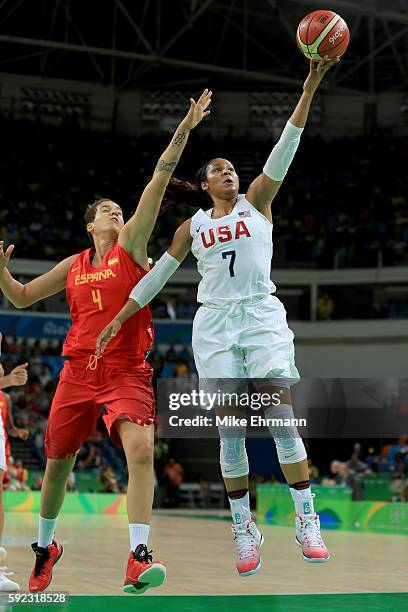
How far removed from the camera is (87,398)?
624cm

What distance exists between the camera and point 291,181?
32.6m

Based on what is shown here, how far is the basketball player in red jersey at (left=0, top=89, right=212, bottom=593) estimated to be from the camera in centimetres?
600

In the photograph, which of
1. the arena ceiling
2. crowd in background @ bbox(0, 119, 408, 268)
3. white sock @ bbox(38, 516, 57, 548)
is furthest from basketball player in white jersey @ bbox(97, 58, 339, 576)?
the arena ceiling

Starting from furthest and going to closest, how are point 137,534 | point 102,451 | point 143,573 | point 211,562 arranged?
point 102,451
point 211,562
point 137,534
point 143,573

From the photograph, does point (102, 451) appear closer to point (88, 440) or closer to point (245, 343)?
point (88, 440)

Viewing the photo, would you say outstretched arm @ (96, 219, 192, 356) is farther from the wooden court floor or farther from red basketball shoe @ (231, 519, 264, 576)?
the wooden court floor

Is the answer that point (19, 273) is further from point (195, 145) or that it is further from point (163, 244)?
point (195, 145)

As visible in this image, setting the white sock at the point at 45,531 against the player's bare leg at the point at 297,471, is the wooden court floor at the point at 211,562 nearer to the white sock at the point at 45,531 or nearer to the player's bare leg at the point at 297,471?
the white sock at the point at 45,531

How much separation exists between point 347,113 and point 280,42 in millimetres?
3457

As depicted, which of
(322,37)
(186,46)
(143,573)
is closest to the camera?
(143,573)

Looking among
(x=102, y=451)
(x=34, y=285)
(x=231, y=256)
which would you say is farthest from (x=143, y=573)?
(x=102, y=451)

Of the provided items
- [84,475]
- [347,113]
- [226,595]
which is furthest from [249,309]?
[347,113]

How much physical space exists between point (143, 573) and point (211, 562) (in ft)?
16.6

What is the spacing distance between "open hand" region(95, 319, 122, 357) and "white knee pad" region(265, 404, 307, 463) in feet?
3.67
